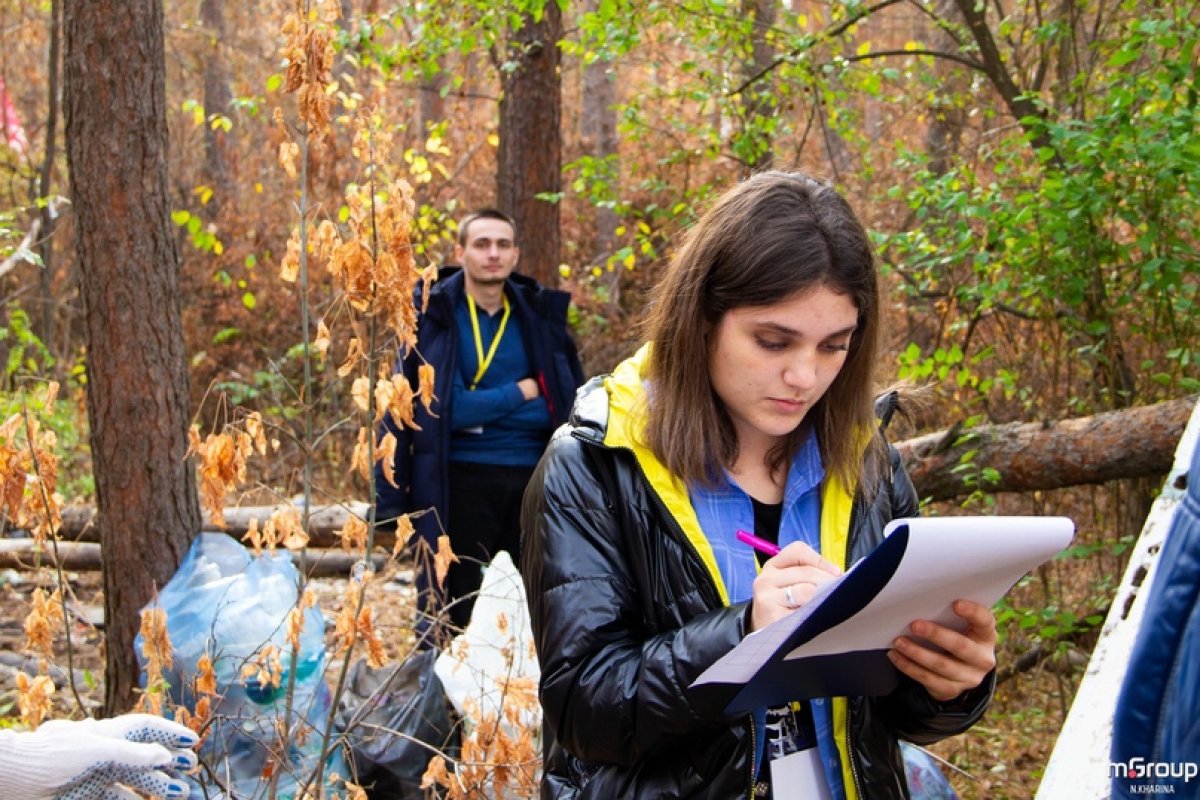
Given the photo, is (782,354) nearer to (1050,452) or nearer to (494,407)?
(1050,452)

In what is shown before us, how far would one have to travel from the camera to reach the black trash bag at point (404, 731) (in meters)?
3.93

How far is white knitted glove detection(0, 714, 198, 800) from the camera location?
2.14 m

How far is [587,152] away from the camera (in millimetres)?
13766

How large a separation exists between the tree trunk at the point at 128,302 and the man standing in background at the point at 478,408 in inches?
38.3

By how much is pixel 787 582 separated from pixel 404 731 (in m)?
2.58

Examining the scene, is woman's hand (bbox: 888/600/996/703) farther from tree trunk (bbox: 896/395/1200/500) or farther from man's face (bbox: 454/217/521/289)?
man's face (bbox: 454/217/521/289)

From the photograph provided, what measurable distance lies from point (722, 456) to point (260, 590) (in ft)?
8.49

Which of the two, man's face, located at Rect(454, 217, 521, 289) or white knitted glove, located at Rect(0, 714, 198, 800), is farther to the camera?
man's face, located at Rect(454, 217, 521, 289)

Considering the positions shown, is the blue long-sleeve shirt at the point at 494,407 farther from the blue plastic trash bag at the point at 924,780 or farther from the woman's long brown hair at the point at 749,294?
the woman's long brown hair at the point at 749,294

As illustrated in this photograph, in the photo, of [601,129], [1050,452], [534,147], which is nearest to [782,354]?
[1050,452]

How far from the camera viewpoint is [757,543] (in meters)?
1.88

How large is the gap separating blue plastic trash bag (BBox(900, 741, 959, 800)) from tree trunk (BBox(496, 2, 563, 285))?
17.8 ft

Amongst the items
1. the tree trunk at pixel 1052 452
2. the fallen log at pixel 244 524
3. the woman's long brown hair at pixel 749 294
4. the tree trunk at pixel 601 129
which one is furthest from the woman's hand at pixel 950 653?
the tree trunk at pixel 601 129

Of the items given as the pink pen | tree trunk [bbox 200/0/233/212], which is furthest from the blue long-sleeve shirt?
tree trunk [bbox 200/0/233/212]
